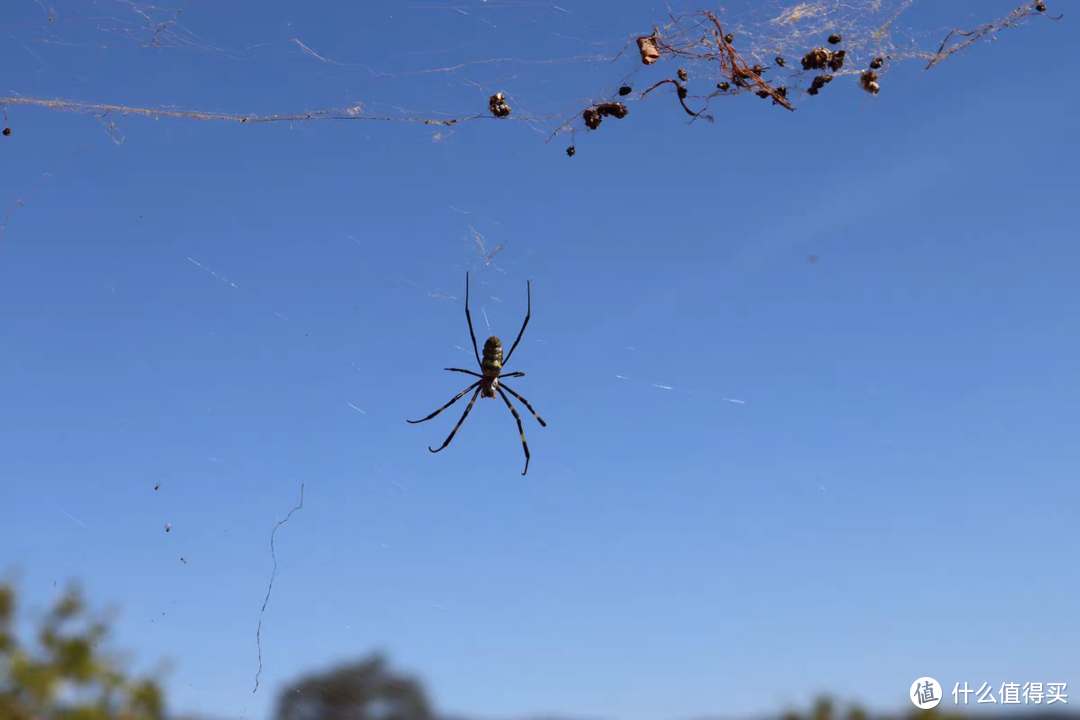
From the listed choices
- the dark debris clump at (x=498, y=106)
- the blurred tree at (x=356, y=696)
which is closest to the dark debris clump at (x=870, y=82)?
the dark debris clump at (x=498, y=106)

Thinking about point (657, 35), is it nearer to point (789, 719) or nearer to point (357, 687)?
point (357, 687)

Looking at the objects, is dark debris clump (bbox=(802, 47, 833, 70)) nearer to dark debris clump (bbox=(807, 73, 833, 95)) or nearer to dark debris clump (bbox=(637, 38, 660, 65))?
dark debris clump (bbox=(807, 73, 833, 95))

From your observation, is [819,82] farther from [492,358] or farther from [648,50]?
[492,358]

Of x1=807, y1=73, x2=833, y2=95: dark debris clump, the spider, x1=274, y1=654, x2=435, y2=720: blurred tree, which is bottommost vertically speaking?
x1=274, y1=654, x2=435, y2=720: blurred tree

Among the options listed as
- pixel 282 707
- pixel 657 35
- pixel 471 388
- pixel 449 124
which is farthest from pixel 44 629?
pixel 657 35

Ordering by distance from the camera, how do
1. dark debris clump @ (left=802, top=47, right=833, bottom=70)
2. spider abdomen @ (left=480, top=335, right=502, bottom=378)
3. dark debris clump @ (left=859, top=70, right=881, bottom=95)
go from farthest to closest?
1. spider abdomen @ (left=480, top=335, right=502, bottom=378)
2. dark debris clump @ (left=859, top=70, right=881, bottom=95)
3. dark debris clump @ (left=802, top=47, right=833, bottom=70)

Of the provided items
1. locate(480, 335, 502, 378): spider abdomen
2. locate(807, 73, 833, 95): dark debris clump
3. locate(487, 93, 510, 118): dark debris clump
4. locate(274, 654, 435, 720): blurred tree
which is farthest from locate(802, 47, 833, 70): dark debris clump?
locate(274, 654, 435, 720): blurred tree

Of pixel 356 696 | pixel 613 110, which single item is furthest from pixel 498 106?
pixel 356 696

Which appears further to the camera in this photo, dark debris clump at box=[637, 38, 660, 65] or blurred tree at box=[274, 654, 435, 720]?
blurred tree at box=[274, 654, 435, 720]
